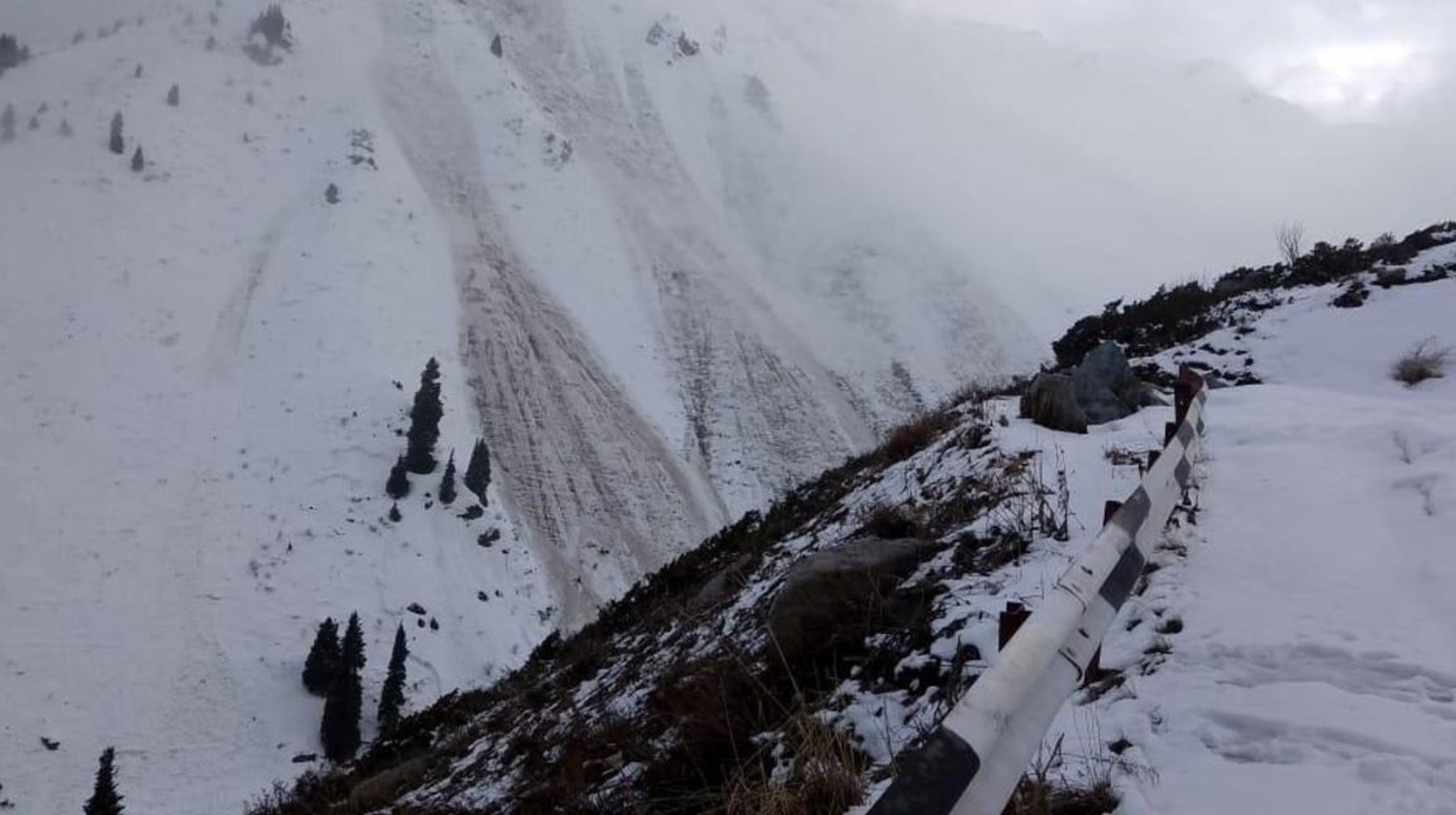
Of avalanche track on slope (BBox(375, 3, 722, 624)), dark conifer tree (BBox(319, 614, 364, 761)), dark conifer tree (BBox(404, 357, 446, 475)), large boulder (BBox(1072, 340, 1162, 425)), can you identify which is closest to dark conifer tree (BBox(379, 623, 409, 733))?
dark conifer tree (BBox(319, 614, 364, 761))

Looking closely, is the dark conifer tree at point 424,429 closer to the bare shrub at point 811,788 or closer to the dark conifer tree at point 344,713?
the dark conifer tree at point 344,713

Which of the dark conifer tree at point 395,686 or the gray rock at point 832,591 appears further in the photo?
the dark conifer tree at point 395,686

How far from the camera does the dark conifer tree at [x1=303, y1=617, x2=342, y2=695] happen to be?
3600cm

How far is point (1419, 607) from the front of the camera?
12.1 feet

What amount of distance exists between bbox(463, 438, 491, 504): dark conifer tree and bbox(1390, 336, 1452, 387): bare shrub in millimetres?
41938

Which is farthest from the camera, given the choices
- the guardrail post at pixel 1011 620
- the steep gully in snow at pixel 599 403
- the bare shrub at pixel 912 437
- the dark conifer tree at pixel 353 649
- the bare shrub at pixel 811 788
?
the steep gully in snow at pixel 599 403

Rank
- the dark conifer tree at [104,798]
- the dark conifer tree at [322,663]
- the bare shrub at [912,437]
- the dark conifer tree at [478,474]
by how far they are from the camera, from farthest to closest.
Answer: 1. the dark conifer tree at [478,474]
2. the dark conifer tree at [322,663]
3. the dark conifer tree at [104,798]
4. the bare shrub at [912,437]

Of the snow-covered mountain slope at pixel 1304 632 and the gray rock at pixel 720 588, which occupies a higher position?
the gray rock at pixel 720 588

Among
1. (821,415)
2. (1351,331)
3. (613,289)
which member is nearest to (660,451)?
(821,415)

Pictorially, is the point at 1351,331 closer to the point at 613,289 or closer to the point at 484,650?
the point at 484,650

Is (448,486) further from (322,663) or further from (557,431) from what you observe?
(322,663)

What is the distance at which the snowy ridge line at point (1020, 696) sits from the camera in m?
1.99

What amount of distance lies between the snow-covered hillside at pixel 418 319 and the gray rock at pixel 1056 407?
32381 mm

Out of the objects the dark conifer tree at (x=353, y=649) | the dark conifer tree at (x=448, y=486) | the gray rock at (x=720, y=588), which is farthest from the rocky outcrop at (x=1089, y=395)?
the dark conifer tree at (x=448, y=486)
